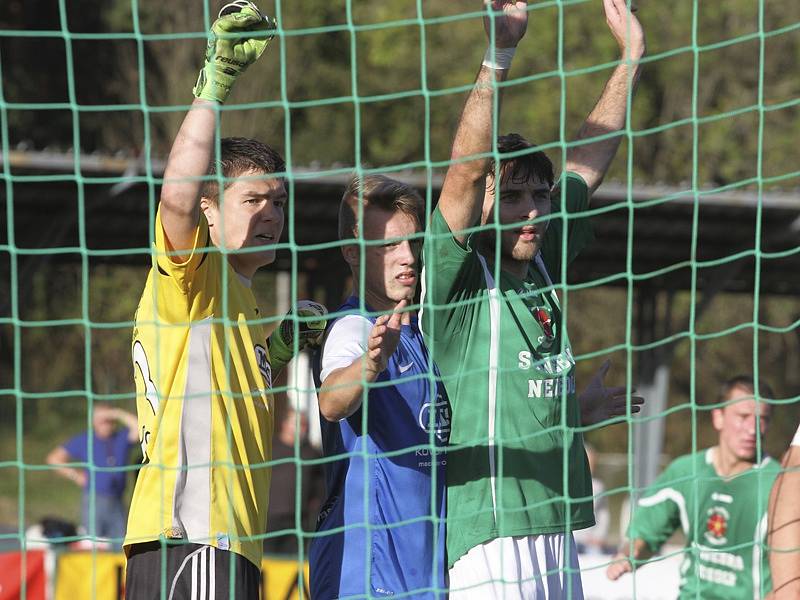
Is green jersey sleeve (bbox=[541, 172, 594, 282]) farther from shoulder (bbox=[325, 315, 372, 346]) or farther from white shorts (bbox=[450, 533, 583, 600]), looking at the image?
white shorts (bbox=[450, 533, 583, 600])

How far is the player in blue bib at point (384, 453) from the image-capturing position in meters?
3.39

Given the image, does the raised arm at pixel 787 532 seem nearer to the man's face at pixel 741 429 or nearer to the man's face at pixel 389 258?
the man's face at pixel 389 258

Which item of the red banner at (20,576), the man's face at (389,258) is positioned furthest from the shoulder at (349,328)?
the red banner at (20,576)

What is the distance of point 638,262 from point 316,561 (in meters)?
8.24

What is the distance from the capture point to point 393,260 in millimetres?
3545

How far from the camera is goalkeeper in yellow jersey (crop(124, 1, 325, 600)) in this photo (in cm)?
310

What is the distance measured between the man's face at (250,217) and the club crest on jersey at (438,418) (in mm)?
622

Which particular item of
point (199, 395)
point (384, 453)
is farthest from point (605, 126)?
point (199, 395)

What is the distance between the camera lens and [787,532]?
11.1 ft

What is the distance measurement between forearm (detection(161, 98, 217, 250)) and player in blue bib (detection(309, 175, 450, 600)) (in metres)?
0.57

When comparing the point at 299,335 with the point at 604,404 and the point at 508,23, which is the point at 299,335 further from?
the point at 508,23

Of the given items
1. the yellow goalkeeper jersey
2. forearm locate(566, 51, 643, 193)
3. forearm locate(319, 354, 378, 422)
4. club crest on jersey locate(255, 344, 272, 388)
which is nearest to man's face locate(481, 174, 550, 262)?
forearm locate(566, 51, 643, 193)

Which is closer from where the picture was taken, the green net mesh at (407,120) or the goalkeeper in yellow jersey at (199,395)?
the goalkeeper in yellow jersey at (199,395)

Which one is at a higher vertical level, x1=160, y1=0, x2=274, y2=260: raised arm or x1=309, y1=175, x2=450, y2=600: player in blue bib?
x1=160, y1=0, x2=274, y2=260: raised arm
